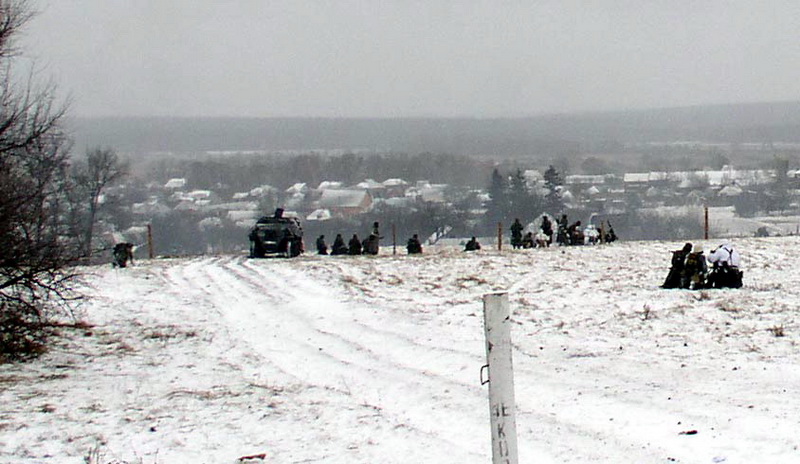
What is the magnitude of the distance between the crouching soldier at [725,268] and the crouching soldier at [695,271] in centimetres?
18

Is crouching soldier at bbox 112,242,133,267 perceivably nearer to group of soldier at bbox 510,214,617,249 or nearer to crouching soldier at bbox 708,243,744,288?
group of soldier at bbox 510,214,617,249

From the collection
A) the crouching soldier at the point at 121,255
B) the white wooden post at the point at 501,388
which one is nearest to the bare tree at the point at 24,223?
the white wooden post at the point at 501,388

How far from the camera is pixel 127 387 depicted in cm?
1190

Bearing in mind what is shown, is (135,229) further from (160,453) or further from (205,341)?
(160,453)

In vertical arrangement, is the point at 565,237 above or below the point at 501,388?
below

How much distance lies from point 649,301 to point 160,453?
11.4 meters

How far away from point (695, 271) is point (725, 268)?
1.99ft

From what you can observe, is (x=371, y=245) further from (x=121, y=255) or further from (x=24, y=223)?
(x=24, y=223)

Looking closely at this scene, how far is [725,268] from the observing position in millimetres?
19328

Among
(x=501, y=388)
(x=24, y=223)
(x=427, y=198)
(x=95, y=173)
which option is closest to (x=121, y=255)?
(x=24, y=223)

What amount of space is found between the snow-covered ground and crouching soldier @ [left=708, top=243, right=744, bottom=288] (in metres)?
0.54

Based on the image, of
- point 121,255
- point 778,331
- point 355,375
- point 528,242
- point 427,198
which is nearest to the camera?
point 355,375

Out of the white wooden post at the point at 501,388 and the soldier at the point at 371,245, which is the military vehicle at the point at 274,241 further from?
the white wooden post at the point at 501,388

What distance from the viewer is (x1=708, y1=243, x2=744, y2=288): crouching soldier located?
19.2 metres
